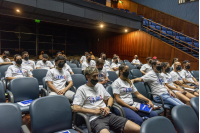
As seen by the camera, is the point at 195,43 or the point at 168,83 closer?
the point at 168,83

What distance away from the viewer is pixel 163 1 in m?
10.9

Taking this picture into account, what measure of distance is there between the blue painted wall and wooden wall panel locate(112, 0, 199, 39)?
0.36 metres

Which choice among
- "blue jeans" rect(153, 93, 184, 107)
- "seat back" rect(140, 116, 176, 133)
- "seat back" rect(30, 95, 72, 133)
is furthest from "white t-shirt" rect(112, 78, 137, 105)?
"seat back" rect(140, 116, 176, 133)

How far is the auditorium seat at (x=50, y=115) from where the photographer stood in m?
1.49

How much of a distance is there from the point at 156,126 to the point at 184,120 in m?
0.49

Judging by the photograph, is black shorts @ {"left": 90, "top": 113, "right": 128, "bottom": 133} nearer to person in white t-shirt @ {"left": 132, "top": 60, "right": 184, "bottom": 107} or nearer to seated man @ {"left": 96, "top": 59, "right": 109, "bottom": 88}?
person in white t-shirt @ {"left": 132, "top": 60, "right": 184, "bottom": 107}

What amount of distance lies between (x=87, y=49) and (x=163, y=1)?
23.9 ft

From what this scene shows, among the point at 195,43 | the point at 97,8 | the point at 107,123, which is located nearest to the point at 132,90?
the point at 107,123

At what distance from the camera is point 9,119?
4.54ft

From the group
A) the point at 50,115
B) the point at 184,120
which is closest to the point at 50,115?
the point at 50,115

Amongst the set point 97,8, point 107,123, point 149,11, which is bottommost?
point 107,123

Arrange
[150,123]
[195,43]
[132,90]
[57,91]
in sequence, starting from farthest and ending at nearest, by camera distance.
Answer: [195,43] < [57,91] < [132,90] < [150,123]

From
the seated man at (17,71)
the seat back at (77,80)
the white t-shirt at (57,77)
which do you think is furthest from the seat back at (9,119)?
the seated man at (17,71)

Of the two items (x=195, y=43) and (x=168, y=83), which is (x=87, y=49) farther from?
(x=168, y=83)
